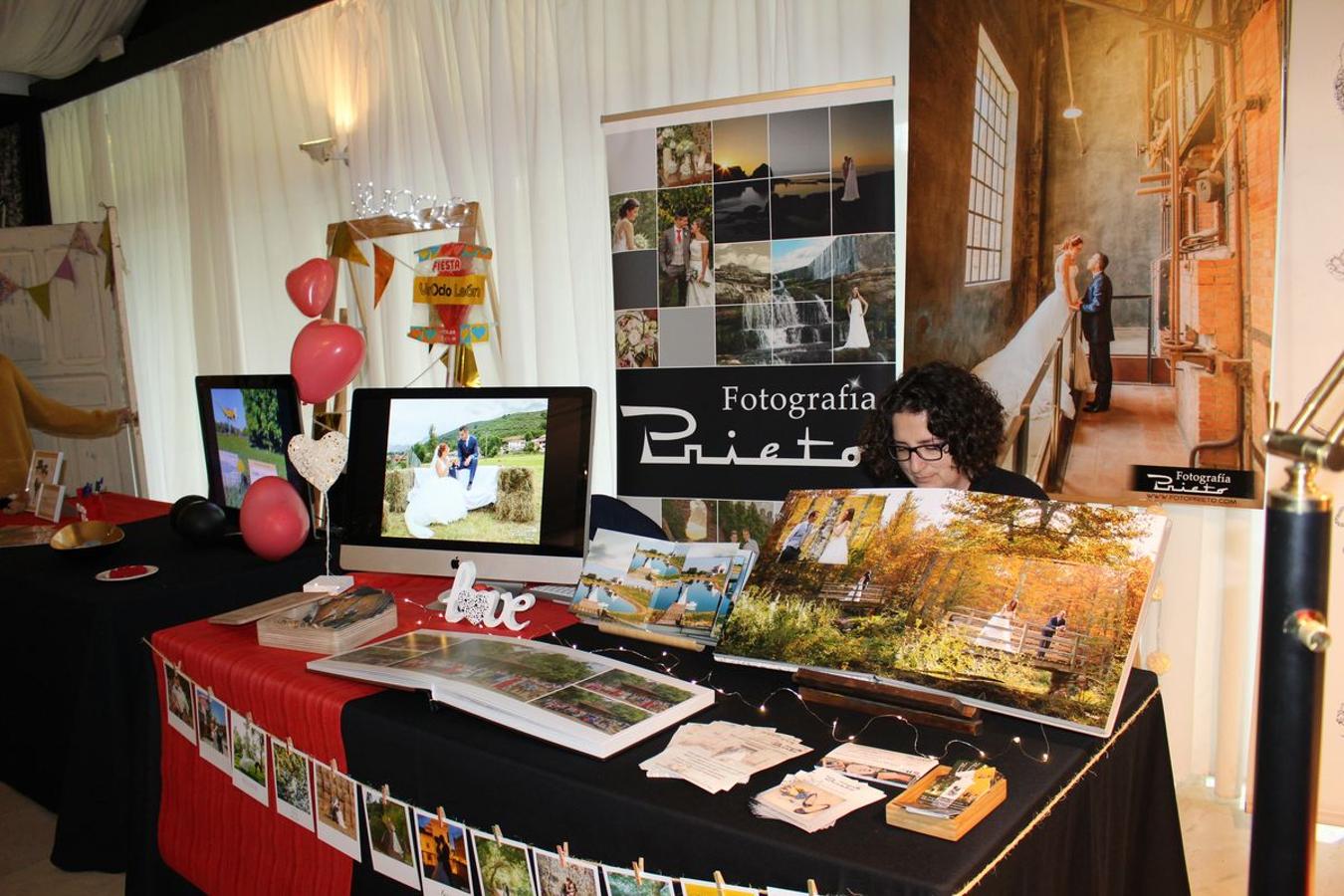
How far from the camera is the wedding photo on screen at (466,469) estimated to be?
1812mm

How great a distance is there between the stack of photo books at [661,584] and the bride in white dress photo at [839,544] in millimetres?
179

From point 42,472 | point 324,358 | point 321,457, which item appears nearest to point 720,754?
point 321,457

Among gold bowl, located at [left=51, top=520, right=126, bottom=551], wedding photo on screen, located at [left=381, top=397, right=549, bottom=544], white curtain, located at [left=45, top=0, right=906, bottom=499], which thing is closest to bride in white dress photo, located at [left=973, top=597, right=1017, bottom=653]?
wedding photo on screen, located at [left=381, top=397, right=549, bottom=544]

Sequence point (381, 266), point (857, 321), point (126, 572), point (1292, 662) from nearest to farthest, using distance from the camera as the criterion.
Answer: point (1292, 662), point (126, 572), point (857, 321), point (381, 266)

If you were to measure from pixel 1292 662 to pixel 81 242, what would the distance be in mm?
5456

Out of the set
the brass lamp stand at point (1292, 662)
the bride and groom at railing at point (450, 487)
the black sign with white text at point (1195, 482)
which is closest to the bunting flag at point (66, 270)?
the bride and groom at railing at point (450, 487)

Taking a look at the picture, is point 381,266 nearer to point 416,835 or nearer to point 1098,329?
point 1098,329

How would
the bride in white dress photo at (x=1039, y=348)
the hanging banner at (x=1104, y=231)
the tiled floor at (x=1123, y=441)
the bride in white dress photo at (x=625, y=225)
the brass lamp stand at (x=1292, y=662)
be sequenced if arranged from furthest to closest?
the bride in white dress photo at (x=625, y=225)
the bride in white dress photo at (x=1039, y=348)
the tiled floor at (x=1123, y=441)
the hanging banner at (x=1104, y=231)
the brass lamp stand at (x=1292, y=662)

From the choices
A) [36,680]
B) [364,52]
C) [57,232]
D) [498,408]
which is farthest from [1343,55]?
[57,232]

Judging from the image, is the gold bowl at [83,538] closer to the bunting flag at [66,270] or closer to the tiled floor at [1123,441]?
the tiled floor at [1123,441]

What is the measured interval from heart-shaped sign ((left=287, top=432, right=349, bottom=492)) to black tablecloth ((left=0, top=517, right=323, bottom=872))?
1.45 feet

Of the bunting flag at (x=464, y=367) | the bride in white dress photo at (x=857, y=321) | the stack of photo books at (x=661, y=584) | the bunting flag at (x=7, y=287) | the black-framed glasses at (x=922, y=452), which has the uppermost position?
the bunting flag at (x=7, y=287)

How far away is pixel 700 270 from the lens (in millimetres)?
3027

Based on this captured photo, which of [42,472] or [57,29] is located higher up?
[57,29]
